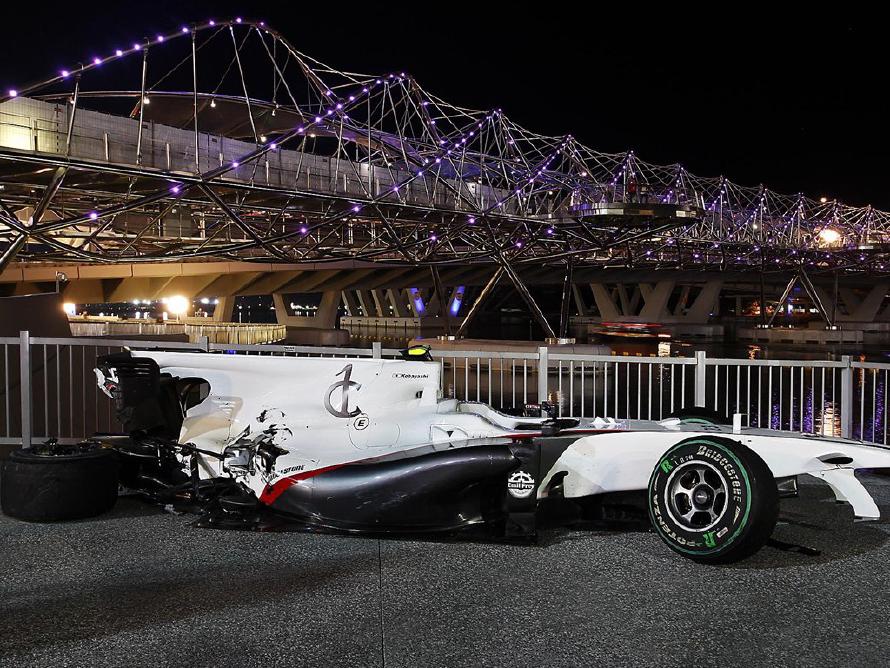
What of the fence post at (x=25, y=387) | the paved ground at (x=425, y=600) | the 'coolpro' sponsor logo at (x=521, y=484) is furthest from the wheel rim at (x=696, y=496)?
the fence post at (x=25, y=387)

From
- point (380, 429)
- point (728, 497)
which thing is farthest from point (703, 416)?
point (380, 429)

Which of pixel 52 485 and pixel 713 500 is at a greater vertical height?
pixel 713 500

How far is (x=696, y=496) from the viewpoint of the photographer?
4.77 metres

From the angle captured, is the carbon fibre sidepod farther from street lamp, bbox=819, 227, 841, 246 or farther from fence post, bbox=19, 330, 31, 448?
street lamp, bbox=819, 227, 841, 246

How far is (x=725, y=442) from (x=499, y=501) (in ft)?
5.16

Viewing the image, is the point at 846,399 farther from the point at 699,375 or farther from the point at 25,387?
the point at 25,387

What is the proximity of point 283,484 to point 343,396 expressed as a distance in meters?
0.80

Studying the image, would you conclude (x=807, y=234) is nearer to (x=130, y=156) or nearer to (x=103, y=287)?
(x=103, y=287)

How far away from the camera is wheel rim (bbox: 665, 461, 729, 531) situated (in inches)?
185

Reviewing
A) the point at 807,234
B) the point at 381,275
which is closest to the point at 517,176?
the point at 381,275

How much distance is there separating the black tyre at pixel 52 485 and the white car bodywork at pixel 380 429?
2.48ft

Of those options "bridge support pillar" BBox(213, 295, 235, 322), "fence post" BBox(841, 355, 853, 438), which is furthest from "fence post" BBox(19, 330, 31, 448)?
"bridge support pillar" BBox(213, 295, 235, 322)

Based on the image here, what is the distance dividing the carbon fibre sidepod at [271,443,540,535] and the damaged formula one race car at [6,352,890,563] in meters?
0.01

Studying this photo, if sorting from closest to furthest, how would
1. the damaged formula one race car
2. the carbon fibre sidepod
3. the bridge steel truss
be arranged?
1. the damaged formula one race car
2. the carbon fibre sidepod
3. the bridge steel truss
